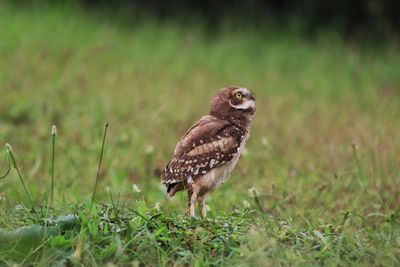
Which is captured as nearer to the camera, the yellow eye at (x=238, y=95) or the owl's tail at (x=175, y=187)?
the owl's tail at (x=175, y=187)

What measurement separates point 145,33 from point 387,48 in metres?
4.18

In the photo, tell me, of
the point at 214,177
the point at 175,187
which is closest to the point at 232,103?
the point at 214,177

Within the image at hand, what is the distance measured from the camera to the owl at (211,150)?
5781 millimetres

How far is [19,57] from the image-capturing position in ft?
35.8

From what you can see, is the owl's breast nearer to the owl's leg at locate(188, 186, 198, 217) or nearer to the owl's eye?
the owl's leg at locate(188, 186, 198, 217)

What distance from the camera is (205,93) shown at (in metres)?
11.2

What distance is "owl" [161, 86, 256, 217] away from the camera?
5.78 meters

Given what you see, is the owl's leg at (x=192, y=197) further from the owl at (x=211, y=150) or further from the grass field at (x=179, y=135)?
the grass field at (x=179, y=135)

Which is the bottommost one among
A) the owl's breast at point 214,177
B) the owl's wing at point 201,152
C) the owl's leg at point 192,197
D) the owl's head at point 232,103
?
the owl's leg at point 192,197

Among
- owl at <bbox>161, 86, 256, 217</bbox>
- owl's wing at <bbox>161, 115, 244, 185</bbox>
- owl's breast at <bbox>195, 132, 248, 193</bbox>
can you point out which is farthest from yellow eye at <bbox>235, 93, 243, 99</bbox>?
owl's breast at <bbox>195, 132, 248, 193</bbox>

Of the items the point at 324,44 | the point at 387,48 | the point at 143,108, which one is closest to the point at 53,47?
the point at 143,108

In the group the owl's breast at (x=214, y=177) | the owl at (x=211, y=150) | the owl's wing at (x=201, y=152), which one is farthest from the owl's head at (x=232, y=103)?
the owl's breast at (x=214, y=177)

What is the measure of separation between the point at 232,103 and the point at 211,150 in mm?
458

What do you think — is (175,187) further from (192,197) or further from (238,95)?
(238,95)
